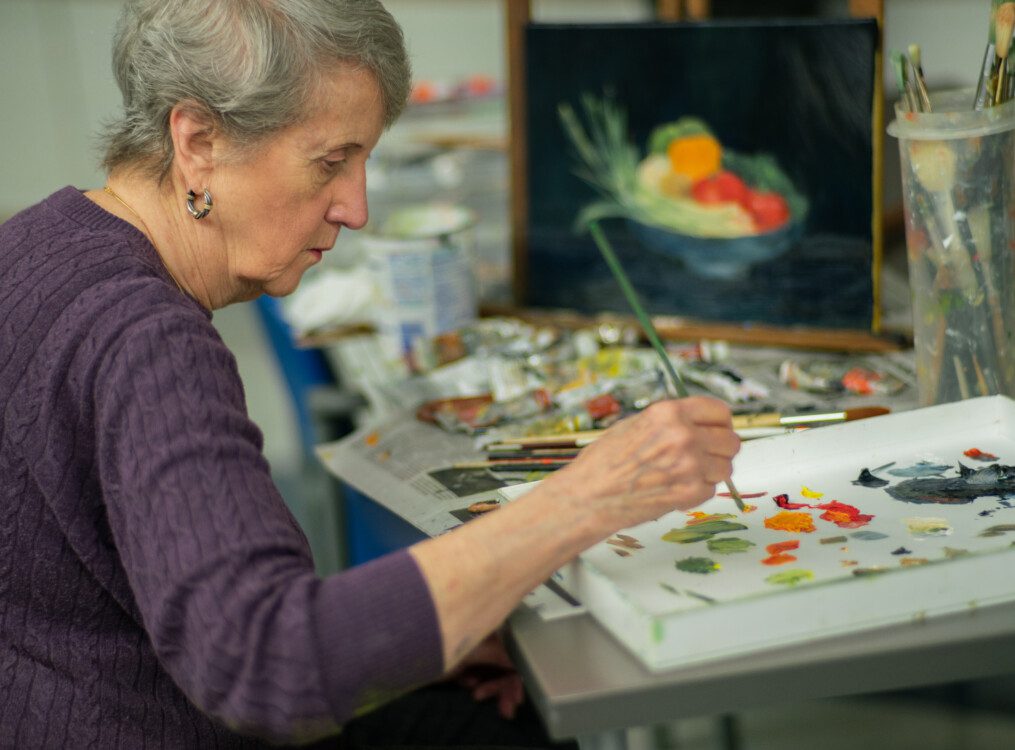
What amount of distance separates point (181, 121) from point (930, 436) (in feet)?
2.65

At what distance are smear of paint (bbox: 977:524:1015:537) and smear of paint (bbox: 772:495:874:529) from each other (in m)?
0.10

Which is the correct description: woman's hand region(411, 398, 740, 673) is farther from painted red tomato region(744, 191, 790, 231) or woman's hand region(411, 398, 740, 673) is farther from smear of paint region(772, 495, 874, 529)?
painted red tomato region(744, 191, 790, 231)

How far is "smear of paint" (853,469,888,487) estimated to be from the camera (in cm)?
110

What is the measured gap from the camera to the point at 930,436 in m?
1.18

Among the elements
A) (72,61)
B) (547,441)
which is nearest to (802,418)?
(547,441)

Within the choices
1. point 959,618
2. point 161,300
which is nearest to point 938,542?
point 959,618

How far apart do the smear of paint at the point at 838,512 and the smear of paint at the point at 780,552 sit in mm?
58

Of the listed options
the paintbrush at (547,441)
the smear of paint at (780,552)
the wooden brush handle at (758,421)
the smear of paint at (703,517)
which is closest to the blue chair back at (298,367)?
the paintbrush at (547,441)

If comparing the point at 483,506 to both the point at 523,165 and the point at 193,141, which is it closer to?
the point at 193,141

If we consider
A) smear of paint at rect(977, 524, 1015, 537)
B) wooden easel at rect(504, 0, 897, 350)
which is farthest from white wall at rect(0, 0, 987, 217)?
smear of paint at rect(977, 524, 1015, 537)

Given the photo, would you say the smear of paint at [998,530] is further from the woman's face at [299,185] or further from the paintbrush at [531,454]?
the woman's face at [299,185]

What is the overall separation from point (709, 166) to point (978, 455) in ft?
2.22

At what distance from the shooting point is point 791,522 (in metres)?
1.04

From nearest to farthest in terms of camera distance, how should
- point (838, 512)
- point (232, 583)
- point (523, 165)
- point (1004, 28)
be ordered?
point (232, 583)
point (838, 512)
point (1004, 28)
point (523, 165)
